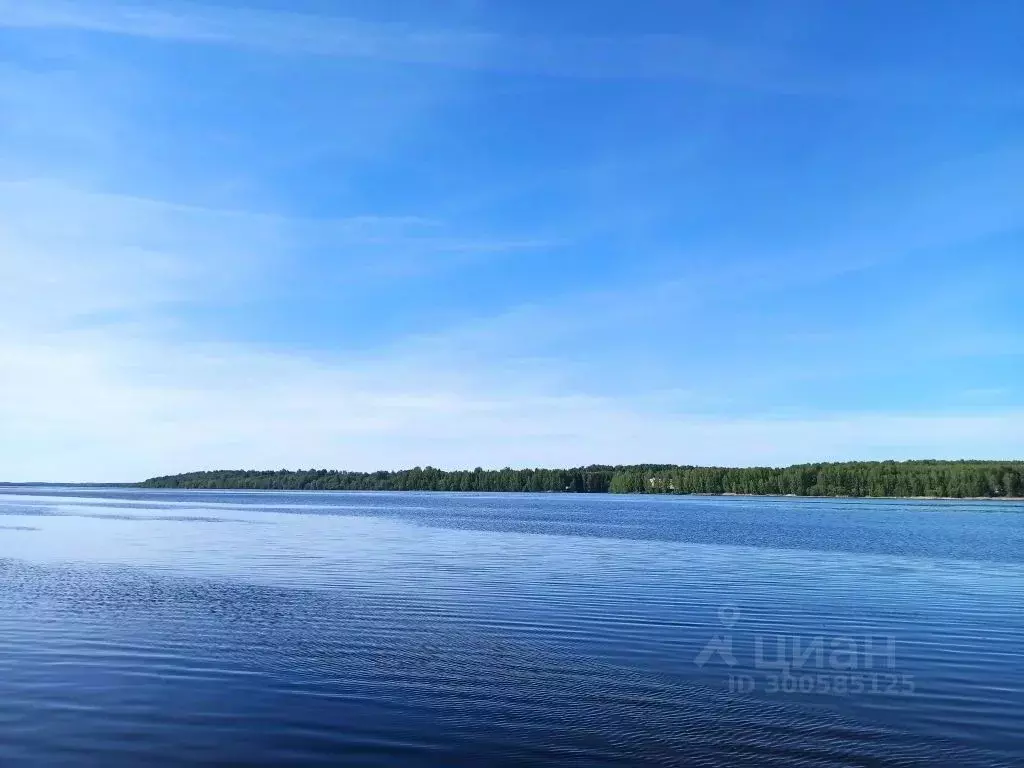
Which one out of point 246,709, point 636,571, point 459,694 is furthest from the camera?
point 636,571

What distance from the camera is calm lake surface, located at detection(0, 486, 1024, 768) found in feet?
40.1

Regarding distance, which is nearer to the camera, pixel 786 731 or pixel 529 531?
pixel 786 731

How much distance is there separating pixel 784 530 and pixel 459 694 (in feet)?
182

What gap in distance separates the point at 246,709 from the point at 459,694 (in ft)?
11.8

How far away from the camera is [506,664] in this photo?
56.1 ft

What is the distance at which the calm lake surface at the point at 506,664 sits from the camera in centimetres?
1223

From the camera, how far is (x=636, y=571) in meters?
34.5

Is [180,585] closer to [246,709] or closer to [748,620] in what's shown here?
[246,709]

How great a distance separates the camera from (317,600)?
2545 centimetres

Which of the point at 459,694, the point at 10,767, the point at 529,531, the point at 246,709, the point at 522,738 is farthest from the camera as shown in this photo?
the point at 529,531

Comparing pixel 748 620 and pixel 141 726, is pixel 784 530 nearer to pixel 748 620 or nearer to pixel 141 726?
pixel 748 620

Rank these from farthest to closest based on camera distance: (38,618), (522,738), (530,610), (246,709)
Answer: (530,610) → (38,618) → (246,709) → (522,738)

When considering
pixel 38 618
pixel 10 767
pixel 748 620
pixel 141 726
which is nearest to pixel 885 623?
pixel 748 620

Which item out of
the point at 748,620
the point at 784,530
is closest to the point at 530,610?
the point at 748,620
